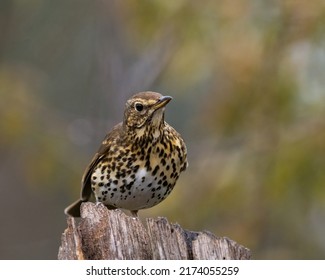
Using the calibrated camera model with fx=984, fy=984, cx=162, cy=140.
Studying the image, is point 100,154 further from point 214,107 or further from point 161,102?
point 214,107

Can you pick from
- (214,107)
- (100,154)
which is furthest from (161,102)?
(214,107)

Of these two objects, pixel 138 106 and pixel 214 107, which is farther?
pixel 214 107

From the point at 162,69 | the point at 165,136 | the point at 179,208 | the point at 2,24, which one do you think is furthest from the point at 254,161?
the point at 2,24

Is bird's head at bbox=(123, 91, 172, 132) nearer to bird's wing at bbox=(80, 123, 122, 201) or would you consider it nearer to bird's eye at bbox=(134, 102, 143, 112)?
bird's eye at bbox=(134, 102, 143, 112)

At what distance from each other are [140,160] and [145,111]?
0.31m

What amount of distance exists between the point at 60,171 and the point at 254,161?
214 cm

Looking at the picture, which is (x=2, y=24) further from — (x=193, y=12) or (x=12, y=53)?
(x=193, y=12)

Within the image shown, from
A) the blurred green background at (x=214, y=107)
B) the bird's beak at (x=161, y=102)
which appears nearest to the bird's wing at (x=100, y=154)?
the bird's beak at (x=161, y=102)

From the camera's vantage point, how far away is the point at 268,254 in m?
8.47

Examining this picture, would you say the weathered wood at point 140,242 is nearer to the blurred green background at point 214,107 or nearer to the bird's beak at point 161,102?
the bird's beak at point 161,102

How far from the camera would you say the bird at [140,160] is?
6195 millimetres

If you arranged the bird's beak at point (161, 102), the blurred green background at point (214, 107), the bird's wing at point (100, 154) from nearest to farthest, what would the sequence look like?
the bird's beak at point (161, 102) < the bird's wing at point (100, 154) < the blurred green background at point (214, 107)

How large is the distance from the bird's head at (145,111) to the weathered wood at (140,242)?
57.1 inches

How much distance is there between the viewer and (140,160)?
246 inches
